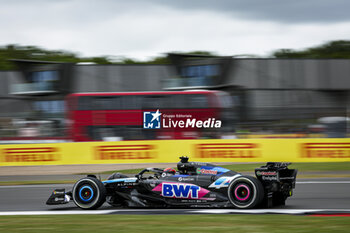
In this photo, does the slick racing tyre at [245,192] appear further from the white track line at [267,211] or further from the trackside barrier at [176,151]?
the trackside barrier at [176,151]

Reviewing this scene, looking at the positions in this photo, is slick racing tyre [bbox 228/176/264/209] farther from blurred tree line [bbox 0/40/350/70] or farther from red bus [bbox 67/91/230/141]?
blurred tree line [bbox 0/40/350/70]

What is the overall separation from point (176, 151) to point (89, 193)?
339 inches

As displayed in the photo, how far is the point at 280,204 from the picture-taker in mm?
8984

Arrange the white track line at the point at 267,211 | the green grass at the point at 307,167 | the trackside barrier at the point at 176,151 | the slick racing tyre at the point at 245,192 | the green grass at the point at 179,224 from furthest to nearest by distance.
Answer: the trackside barrier at the point at 176,151
the green grass at the point at 307,167
the slick racing tyre at the point at 245,192
the white track line at the point at 267,211
the green grass at the point at 179,224

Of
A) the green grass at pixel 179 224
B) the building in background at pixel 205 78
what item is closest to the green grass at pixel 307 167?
the green grass at pixel 179 224

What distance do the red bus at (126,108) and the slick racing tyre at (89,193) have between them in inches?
502

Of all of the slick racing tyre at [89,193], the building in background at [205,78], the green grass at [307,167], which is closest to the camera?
the slick racing tyre at [89,193]

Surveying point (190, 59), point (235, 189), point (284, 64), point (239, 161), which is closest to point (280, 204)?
Result: point (235, 189)

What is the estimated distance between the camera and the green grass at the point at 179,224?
665cm

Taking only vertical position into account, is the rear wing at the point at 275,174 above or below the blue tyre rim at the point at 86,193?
above

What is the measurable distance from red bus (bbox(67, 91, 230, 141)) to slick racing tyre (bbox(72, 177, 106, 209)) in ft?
41.8

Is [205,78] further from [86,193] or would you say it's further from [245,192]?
[245,192]

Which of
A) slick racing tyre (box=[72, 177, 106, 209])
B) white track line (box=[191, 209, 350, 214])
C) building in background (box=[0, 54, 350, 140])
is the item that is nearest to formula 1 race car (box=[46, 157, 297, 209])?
slick racing tyre (box=[72, 177, 106, 209])

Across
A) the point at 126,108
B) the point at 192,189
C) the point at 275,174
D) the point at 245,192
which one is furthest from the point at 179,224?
the point at 126,108
